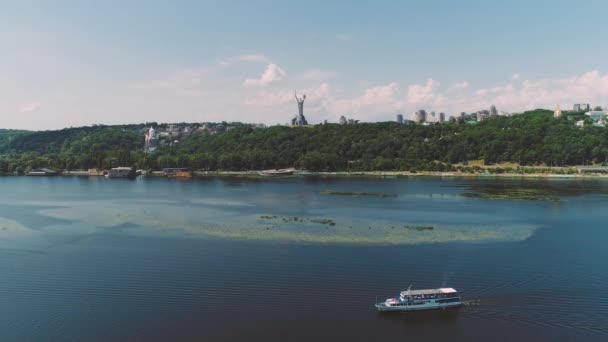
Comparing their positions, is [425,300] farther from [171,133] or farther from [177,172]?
[171,133]

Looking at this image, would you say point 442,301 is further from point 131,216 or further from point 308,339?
point 131,216

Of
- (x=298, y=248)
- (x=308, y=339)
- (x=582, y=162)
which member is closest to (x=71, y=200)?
(x=298, y=248)

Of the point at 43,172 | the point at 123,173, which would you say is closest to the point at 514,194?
the point at 123,173

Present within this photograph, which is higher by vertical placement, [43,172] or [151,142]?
[151,142]

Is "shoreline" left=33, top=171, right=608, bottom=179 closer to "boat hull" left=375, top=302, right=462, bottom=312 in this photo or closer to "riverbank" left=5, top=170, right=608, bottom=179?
"riverbank" left=5, top=170, right=608, bottom=179

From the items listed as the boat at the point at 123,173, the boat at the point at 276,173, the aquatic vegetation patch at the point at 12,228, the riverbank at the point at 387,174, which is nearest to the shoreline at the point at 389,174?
the riverbank at the point at 387,174

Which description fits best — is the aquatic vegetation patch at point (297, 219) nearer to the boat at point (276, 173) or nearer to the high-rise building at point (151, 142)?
the boat at point (276, 173)
